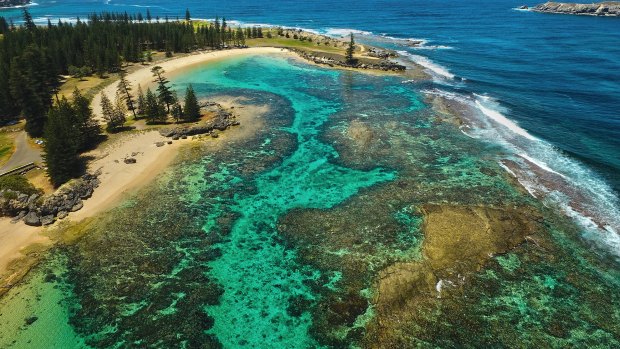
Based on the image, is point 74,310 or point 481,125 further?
point 481,125

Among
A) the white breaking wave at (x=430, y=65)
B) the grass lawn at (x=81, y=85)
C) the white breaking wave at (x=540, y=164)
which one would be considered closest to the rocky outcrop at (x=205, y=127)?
the grass lawn at (x=81, y=85)

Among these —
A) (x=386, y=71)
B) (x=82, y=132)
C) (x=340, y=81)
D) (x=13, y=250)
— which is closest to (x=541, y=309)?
(x=13, y=250)

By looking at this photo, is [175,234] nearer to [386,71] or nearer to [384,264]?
[384,264]

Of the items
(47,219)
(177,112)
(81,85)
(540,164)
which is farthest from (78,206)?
(540,164)

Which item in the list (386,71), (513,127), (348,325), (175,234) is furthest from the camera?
(386,71)

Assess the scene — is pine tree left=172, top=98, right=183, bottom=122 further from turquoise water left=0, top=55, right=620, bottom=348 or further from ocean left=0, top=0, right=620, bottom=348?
ocean left=0, top=0, right=620, bottom=348

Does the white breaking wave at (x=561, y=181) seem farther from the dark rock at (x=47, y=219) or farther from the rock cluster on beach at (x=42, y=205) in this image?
the dark rock at (x=47, y=219)
